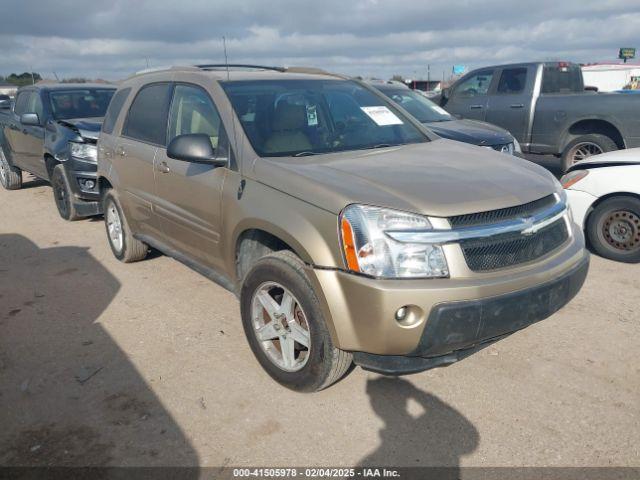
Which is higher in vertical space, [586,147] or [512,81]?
[512,81]

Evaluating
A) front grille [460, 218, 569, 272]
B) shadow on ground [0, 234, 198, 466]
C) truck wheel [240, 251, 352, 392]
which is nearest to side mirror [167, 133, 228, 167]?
truck wheel [240, 251, 352, 392]

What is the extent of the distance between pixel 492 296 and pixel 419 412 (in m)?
0.81

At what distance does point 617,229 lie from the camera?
4.99 meters

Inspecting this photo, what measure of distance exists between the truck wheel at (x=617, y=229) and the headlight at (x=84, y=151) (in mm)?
5692

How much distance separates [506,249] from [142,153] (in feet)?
9.97

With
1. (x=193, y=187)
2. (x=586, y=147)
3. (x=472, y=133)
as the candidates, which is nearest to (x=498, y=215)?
(x=193, y=187)

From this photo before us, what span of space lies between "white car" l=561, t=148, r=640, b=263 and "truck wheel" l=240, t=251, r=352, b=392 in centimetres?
335

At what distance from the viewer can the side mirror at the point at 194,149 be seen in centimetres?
329

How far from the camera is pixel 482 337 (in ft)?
8.53

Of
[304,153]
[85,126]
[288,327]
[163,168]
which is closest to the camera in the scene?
[288,327]

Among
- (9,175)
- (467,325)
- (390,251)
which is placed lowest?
(467,325)

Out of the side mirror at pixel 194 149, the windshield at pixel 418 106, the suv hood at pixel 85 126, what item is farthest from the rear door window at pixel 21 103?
the side mirror at pixel 194 149

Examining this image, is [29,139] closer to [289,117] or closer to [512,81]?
[289,117]

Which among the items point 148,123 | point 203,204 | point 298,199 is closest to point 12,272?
point 148,123
